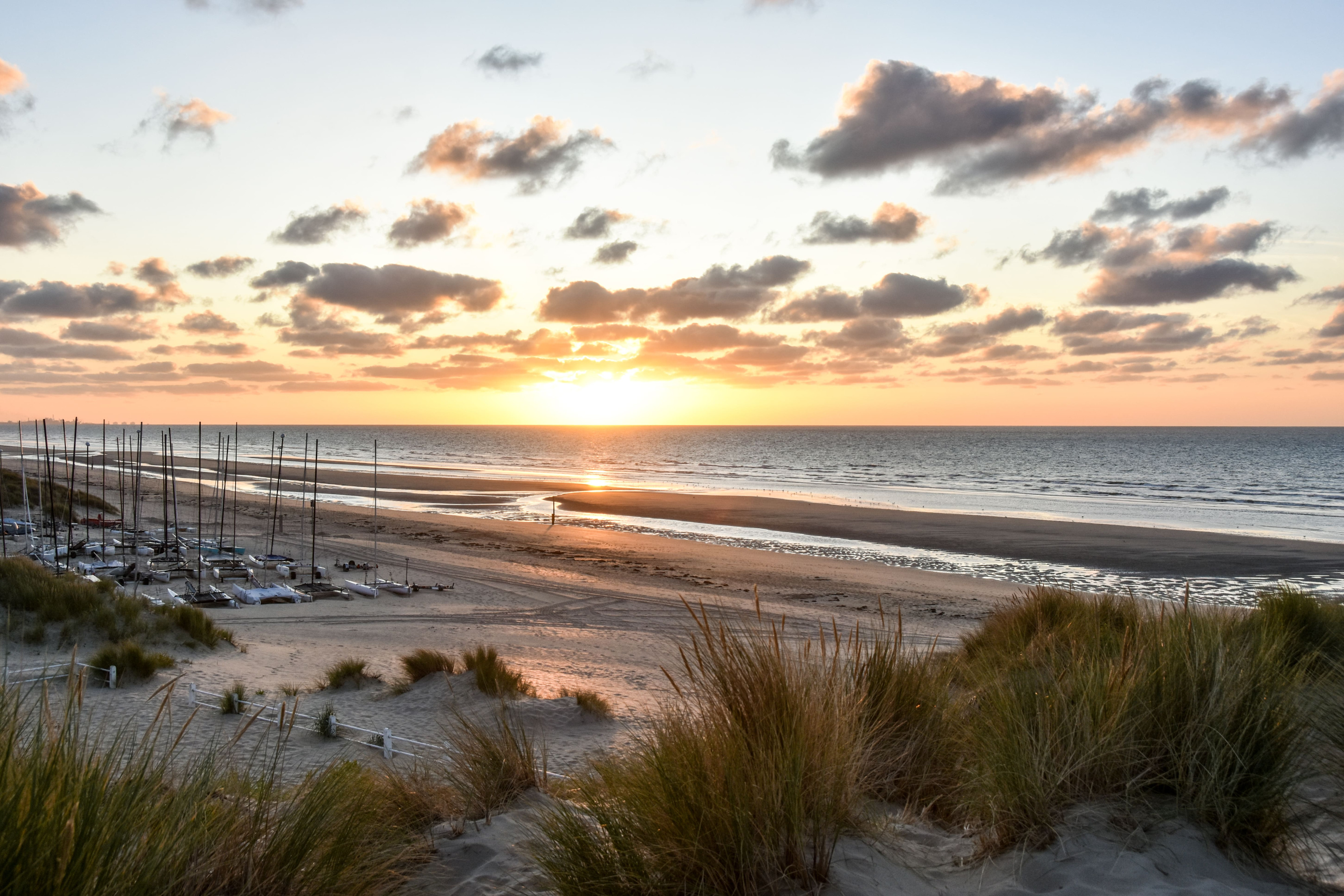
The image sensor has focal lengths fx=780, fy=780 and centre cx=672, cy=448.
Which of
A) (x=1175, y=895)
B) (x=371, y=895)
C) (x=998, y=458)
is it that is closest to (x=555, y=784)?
(x=371, y=895)

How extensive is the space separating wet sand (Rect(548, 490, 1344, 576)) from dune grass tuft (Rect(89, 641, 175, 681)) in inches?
1019

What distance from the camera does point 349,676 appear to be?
1073 cm

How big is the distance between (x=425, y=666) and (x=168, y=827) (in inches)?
328

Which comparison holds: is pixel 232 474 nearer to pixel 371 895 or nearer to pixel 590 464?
pixel 590 464

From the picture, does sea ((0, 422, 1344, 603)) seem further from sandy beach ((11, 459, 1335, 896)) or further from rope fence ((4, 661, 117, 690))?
rope fence ((4, 661, 117, 690))

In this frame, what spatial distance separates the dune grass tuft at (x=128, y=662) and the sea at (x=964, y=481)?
21.9m

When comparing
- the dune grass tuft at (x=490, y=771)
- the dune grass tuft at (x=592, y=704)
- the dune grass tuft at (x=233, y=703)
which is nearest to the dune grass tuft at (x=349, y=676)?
the dune grass tuft at (x=233, y=703)

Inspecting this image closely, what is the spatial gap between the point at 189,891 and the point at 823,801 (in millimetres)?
2363

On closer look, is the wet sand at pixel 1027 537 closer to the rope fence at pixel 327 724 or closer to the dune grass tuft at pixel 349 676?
the dune grass tuft at pixel 349 676

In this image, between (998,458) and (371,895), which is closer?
(371,895)

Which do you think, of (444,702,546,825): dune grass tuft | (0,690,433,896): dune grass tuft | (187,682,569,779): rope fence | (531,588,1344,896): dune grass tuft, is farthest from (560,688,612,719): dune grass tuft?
(0,690,433,896): dune grass tuft

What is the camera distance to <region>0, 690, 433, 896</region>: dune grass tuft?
2.25m

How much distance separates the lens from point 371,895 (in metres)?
3.10

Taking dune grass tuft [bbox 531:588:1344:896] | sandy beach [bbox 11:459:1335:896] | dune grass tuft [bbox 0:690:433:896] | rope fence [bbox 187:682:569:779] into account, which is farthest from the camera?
rope fence [bbox 187:682:569:779]
